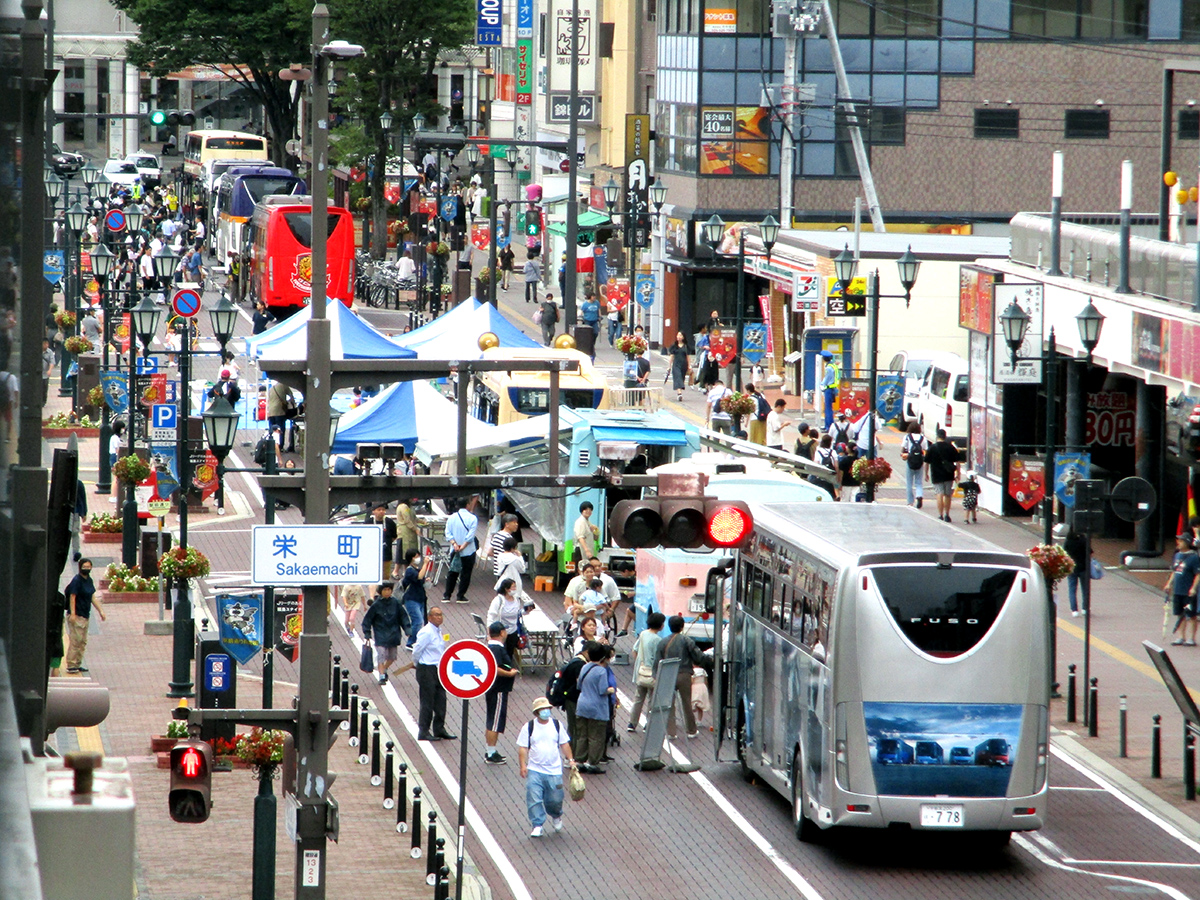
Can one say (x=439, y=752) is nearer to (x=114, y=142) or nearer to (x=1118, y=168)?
(x=1118, y=168)

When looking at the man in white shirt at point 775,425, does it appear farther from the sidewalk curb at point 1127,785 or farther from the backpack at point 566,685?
the backpack at point 566,685

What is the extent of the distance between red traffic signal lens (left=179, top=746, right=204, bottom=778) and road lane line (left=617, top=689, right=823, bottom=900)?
17.0 feet

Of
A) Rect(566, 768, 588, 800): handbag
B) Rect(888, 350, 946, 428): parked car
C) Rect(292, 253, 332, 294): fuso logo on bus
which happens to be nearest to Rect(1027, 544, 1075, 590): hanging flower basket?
Rect(566, 768, 588, 800): handbag

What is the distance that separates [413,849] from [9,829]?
1450 cm

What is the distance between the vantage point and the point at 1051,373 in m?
24.8

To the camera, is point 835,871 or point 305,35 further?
point 305,35

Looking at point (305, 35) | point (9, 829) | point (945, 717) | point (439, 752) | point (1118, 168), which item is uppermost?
point (305, 35)

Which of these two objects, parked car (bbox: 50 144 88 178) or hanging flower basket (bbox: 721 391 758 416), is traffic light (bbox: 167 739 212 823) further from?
parked car (bbox: 50 144 88 178)

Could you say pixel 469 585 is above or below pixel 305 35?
below

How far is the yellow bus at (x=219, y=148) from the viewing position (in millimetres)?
94750

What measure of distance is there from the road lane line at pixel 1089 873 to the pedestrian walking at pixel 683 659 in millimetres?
4131

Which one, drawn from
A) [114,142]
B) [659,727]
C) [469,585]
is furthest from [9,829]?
[114,142]

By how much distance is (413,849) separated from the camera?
16.6m

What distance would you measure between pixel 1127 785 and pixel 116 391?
74.7 ft
